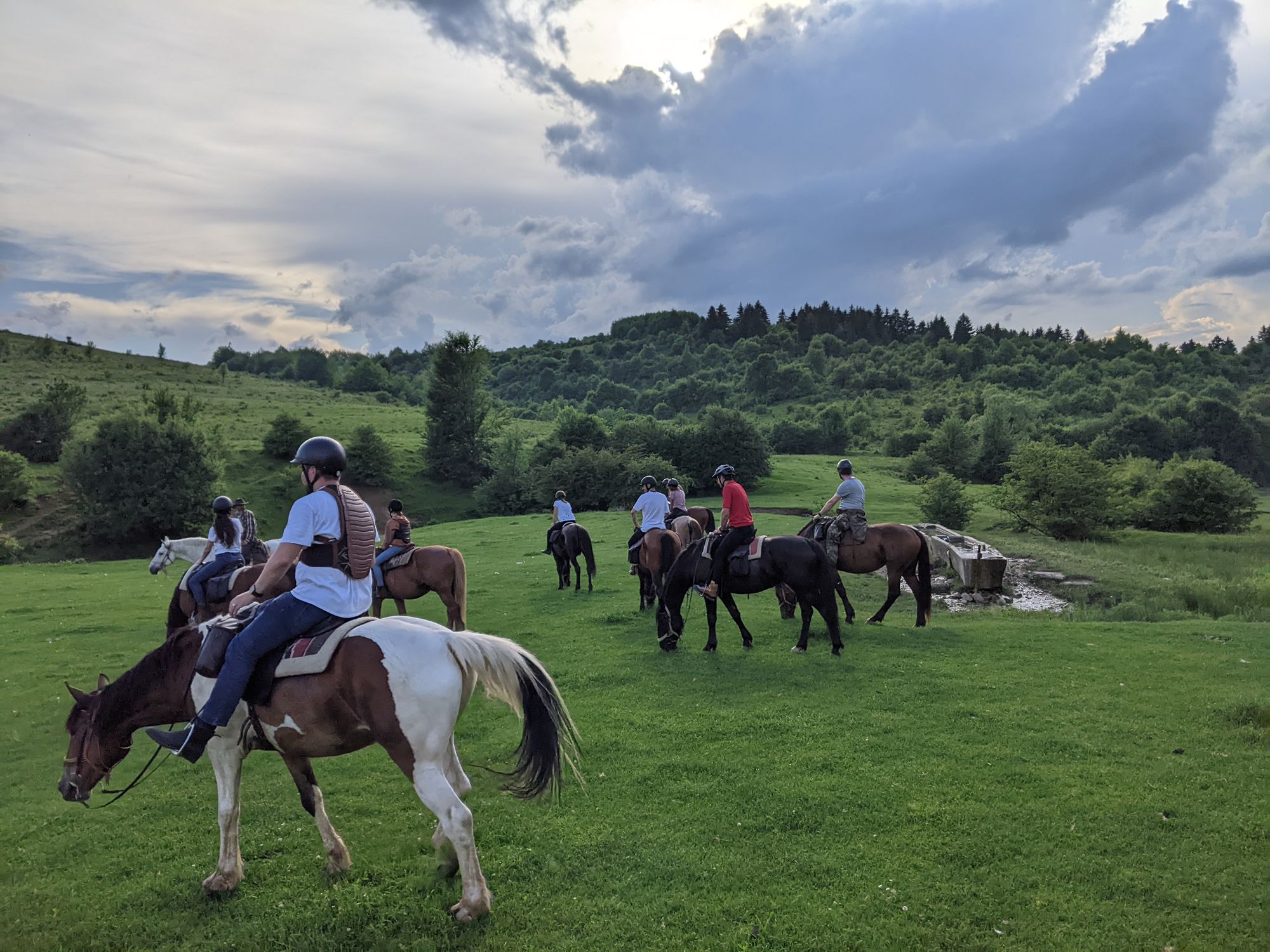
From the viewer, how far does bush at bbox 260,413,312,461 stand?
5403cm

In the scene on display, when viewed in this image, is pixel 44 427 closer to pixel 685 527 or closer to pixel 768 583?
pixel 685 527

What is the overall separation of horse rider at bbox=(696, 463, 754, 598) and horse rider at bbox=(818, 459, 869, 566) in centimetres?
255

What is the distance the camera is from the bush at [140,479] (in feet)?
128

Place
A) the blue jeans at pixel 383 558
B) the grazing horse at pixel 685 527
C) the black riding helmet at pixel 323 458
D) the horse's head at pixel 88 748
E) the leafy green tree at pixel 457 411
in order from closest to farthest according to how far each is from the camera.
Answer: the black riding helmet at pixel 323 458 → the horse's head at pixel 88 748 → the blue jeans at pixel 383 558 → the grazing horse at pixel 685 527 → the leafy green tree at pixel 457 411

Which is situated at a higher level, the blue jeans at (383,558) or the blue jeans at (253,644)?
the blue jeans at (253,644)

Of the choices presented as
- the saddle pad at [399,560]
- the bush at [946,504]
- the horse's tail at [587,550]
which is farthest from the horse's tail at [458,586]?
the bush at [946,504]

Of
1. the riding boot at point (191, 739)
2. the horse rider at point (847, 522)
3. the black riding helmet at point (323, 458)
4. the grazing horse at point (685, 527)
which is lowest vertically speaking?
the riding boot at point (191, 739)

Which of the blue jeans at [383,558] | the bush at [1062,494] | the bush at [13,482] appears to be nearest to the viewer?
the blue jeans at [383,558]

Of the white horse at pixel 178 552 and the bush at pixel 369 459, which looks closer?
the white horse at pixel 178 552

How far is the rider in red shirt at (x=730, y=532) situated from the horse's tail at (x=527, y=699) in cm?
640

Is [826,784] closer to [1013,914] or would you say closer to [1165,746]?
[1013,914]

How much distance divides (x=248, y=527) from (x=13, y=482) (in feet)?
133

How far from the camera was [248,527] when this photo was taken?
473 inches

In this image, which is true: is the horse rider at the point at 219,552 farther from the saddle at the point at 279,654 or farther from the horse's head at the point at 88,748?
the saddle at the point at 279,654
